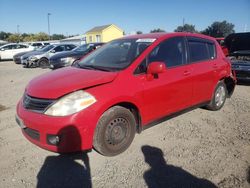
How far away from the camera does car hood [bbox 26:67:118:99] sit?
347 cm

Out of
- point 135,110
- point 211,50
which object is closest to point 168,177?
Result: point 135,110

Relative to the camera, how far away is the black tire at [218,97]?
5.75m

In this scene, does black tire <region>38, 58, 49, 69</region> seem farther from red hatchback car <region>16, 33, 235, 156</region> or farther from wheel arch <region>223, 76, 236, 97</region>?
wheel arch <region>223, 76, 236, 97</region>

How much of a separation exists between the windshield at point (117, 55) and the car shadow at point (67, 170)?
4.28ft

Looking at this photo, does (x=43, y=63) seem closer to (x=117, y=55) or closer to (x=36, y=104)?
(x=117, y=55)

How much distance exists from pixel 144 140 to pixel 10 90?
6.21 meters

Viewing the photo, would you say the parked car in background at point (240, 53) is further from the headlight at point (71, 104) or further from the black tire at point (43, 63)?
the black tire at point (43, 63)

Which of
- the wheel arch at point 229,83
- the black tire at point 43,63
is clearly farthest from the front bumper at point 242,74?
the black tire at point 43,63

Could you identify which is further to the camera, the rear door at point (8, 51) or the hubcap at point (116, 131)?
the rear door at point (8, 51)

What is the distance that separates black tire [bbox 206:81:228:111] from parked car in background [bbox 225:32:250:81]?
9.32 feet

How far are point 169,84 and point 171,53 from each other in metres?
0.60

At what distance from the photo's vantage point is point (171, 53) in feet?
14.9

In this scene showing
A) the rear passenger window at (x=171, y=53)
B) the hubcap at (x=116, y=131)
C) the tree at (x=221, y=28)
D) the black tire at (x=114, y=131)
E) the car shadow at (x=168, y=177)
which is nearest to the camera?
the car shadow at (x=168, y=177)

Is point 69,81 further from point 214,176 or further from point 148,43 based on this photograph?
point 214,176
